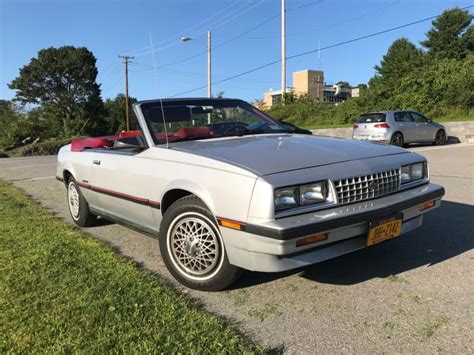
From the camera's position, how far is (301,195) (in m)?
2.81

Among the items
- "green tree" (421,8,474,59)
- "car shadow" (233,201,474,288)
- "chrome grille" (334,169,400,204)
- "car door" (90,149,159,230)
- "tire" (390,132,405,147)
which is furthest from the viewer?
"green tree" (421,8,474,59)

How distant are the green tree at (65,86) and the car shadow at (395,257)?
179 ft

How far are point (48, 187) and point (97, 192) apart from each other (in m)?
5.15

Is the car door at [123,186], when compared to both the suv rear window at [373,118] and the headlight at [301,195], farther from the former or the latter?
the suv rear window at [373,118]

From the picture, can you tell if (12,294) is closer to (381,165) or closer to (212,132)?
(212,132)

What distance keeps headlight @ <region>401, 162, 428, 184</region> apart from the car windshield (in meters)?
1.32

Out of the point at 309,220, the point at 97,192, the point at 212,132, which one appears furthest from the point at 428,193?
the point at 97,192

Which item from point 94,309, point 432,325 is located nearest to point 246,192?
point 94,309

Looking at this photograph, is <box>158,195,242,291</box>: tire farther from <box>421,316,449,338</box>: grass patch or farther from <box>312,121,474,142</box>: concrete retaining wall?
<box>312,121,474,142</box>: concrete retaining wall

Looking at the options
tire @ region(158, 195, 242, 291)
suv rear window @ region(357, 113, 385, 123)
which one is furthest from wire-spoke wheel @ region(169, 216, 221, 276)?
suv rear window @ region(357, 113, 385, 123)

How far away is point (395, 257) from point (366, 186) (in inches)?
42.5

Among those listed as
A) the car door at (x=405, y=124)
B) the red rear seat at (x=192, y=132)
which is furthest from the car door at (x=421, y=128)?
the red rear seat at (x=192, y=132)

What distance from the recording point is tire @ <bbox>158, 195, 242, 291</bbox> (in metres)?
3.09

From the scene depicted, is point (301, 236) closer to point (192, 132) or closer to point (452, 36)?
point (192, 132)
